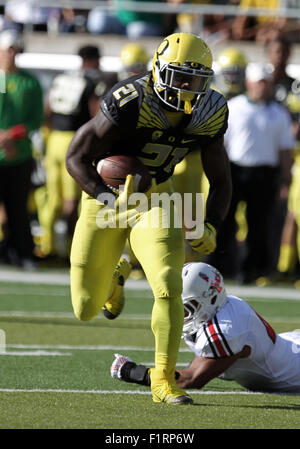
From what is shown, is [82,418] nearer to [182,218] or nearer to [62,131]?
[182,218]

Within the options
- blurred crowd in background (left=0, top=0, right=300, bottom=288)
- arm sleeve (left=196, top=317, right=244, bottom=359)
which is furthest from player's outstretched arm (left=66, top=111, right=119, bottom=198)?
blurred crowd in background (left=0, top=0, right=300, bottom=288)

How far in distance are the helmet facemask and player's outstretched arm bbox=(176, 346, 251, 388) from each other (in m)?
1.20

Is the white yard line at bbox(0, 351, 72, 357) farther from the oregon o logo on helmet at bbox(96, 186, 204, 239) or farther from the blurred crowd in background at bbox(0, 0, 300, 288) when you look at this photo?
the blurred crowd in background at bbox(0, 0, 300, 288)

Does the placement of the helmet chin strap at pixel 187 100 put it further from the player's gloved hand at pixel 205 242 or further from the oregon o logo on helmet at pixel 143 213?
the player's gloved hand at pixel 205 242

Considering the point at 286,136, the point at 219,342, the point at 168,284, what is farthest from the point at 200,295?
the point at 286,136

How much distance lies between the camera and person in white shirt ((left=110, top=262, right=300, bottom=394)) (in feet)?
16.6

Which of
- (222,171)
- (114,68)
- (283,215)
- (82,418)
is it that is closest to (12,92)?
(114,68)

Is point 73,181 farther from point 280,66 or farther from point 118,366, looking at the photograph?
point 118,366

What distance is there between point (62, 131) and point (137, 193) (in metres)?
5.35

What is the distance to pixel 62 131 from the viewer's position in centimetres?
1026

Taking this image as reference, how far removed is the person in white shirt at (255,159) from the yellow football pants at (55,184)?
5.30ft

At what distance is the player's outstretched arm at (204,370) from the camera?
16.6ft

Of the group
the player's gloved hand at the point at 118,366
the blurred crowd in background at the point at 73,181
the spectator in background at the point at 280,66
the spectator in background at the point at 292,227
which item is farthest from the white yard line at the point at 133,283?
the player's gloved hand at the point at 118,366

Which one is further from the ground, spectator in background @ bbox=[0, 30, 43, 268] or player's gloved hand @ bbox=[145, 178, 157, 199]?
player's gloved hand @ bbox=[145, 178, 157, 199]
